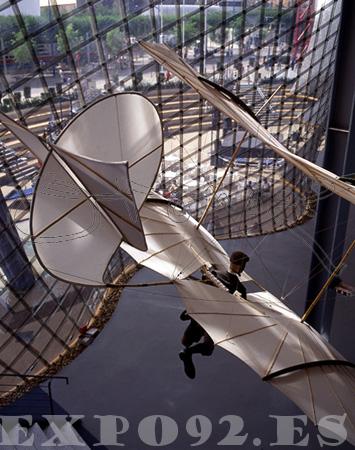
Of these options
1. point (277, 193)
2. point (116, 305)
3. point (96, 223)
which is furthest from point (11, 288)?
point (277, 193)

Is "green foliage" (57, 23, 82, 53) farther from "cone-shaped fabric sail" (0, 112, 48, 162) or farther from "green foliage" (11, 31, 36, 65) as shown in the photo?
"cone-shaped fabric sail" (0, 112, 48, 162)

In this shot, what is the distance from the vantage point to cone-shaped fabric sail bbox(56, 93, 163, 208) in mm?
5609

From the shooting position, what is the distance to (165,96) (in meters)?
13.8

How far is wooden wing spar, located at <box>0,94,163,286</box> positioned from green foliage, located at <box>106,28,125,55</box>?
21.5 ft

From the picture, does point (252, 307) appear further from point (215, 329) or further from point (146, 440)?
point (146, 440)

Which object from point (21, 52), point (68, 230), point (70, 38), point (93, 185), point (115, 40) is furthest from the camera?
point (115, 40)

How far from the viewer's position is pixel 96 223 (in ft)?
18.3

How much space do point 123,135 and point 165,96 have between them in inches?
326

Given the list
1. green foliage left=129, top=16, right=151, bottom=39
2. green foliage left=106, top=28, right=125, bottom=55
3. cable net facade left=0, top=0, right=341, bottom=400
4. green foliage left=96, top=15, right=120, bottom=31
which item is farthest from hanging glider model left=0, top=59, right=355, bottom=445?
green foliage left=129, top=16, right=151, bottom=39

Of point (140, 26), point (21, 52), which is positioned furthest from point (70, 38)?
point (140, 26)

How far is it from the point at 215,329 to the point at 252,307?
61 cm

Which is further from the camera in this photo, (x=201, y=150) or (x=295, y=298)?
(x=201, y=150)

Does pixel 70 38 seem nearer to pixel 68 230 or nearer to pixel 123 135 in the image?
pixel 123 135

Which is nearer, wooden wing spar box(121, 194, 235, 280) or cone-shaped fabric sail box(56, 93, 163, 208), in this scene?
cone-shaped fabric sail box(56, 93, 163, 208)
